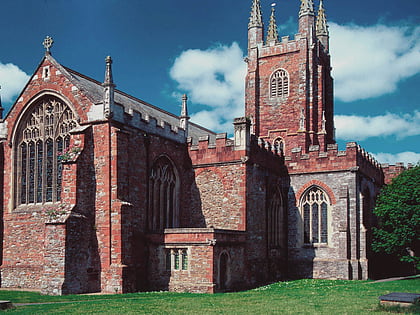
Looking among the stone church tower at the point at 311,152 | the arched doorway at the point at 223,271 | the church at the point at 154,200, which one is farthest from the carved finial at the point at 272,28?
the arched doorway at the point at 223,271

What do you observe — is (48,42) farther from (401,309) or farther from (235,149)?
(401,309)

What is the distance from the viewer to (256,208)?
3225 cm

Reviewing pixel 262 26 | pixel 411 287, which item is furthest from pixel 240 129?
pixel 262 26

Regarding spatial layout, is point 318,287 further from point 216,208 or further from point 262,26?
point 262,26

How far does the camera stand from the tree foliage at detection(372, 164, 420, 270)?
32.7m

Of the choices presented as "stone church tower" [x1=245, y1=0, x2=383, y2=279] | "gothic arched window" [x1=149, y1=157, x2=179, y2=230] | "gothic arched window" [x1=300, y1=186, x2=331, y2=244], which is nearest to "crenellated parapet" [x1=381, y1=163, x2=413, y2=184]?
"stone church tower" [x1=245, y1=0, x2=383, y2=279]

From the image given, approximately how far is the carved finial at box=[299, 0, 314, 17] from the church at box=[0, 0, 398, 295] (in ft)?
50.4

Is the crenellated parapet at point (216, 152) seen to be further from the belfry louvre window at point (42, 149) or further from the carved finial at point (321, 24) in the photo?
the carved finial at point (321, 24)

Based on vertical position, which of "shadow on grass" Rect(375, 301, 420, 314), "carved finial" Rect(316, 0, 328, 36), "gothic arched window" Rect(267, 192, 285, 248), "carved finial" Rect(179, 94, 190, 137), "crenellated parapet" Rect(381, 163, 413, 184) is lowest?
"shadow on grass" Rect(375, 301, 420, 314)

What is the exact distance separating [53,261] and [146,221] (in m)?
5.80

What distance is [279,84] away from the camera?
46.8 m

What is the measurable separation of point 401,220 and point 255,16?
992 inches

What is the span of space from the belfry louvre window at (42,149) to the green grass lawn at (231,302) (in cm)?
591

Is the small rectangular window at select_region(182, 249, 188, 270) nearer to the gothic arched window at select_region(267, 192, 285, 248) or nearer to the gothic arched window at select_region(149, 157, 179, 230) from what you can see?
the gothic arched window at select_region(149, 157, 179, 230)
